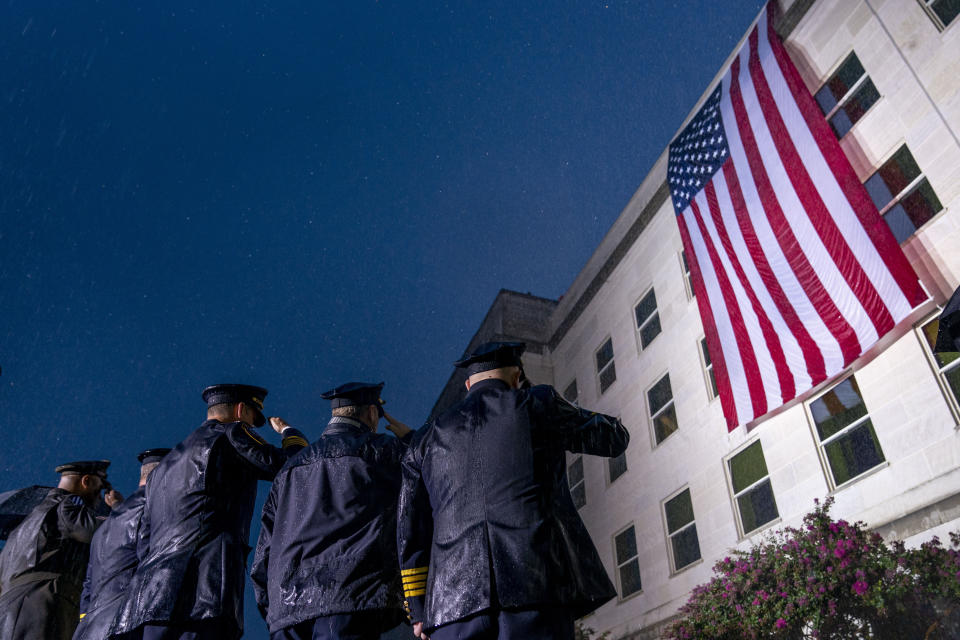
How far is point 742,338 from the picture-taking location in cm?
1188

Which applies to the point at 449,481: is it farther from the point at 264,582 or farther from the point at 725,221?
the point at 725,221

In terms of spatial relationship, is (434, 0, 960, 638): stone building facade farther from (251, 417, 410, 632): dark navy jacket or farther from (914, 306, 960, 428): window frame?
(251, 417, 410, 632): dark navy jacket

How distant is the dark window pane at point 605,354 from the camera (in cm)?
2117

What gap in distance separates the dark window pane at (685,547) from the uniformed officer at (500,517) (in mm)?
13016

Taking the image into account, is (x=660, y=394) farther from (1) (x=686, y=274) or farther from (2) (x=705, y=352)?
(1) (x=686, y=274)

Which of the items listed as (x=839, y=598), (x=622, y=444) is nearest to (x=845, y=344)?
(x=839, y=598)

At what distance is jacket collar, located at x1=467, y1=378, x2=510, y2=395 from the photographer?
3479 mm

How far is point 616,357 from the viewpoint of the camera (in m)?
20.3

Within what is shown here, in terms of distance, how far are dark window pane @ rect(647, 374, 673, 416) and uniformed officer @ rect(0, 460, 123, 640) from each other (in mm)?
13635

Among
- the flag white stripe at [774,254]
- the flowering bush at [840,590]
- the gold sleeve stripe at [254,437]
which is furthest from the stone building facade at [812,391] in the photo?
the gold sleeve stripe at [254,437]

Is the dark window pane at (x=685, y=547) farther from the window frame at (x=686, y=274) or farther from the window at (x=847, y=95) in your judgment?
the window at (x=847, y=95)

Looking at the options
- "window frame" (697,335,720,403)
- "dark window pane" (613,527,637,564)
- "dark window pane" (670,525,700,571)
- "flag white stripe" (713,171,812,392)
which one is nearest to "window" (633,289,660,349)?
"window frame" (697,335,720,403)

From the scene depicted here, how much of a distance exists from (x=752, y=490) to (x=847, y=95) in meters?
7.63

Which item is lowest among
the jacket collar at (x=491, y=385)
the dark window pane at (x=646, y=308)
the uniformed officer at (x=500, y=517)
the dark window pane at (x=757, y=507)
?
the uniformed officer at (x=500, y=517)
